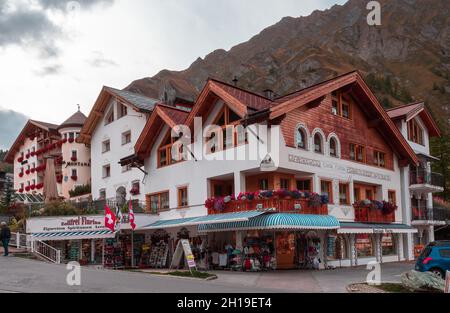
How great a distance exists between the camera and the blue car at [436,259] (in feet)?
71.4

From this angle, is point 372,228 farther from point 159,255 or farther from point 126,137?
point 126,137

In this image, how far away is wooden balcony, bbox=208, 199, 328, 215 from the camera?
27172 millimetres

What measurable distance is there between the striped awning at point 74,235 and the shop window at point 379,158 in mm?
18291

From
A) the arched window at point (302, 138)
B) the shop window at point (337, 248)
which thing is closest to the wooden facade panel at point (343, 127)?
the arched window at point (302, 138)

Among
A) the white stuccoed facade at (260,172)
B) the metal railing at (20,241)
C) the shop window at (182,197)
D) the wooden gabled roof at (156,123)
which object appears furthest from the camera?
the wooden gabled roof at (156,123)

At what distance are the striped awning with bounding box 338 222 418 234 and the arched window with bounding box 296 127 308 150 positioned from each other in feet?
16.6

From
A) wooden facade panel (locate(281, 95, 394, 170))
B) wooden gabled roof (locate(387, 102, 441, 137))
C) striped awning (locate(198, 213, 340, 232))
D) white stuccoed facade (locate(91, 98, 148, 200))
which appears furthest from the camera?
wooden gabled roof (locate(387, 102, 441, 137))

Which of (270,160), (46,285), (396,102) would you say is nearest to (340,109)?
(270,160)

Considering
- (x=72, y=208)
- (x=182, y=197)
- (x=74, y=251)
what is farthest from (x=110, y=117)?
(x=74, y=251)

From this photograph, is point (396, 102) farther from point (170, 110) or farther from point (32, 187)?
point (170, 110)

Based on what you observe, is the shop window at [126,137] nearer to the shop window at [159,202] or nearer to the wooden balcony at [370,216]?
the shop window at [159,202]

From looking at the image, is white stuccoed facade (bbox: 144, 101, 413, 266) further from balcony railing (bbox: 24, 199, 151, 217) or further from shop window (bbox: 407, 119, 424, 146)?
shop window (bbox: 407, 119, 424, 146)

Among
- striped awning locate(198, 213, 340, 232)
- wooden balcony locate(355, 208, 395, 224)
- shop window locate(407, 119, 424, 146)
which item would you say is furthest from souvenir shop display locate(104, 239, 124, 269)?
shop window locate(407, 119, 424, 146)

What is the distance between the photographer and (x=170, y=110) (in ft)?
116
